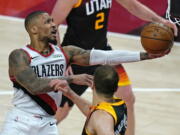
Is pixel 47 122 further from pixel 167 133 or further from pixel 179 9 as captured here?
pixel 179 9

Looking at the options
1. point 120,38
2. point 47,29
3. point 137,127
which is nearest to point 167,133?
point 137,127

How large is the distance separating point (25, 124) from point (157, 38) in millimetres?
1582

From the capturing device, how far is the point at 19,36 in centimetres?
1476

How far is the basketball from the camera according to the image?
20.4 feet

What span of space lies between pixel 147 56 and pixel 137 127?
127 inches

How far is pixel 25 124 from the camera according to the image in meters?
5.76

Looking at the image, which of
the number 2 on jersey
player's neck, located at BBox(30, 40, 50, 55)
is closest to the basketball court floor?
the number 2 on jersey

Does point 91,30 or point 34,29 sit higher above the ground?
point 34,29

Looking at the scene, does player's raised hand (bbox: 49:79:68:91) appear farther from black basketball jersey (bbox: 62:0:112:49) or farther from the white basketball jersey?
black basketball jersey (bbox: 62:0:112:49)

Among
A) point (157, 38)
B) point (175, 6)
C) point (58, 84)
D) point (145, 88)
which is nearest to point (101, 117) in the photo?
point (58, 84)

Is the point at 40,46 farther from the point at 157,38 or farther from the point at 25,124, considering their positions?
the point at 157,38

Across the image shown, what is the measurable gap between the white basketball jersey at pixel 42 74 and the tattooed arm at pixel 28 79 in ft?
0.47

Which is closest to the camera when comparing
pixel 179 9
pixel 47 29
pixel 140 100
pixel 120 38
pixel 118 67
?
pixel 47 29

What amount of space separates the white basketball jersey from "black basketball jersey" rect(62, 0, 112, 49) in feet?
5.28
